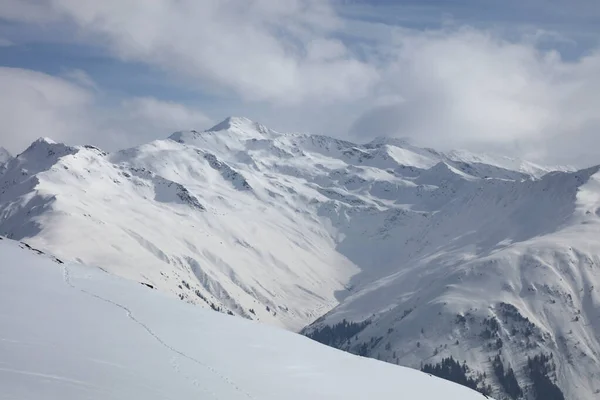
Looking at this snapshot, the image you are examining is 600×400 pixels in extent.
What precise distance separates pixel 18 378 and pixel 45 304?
15319 millimetres

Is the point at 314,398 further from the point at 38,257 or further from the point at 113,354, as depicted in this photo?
the point at 38,257

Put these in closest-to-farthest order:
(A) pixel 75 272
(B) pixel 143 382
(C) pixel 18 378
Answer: (C) pixel 18 378
(B) pixel 143 382
(A) pixel 75 272

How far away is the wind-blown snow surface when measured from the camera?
2612 centimetres

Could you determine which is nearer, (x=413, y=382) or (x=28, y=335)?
(x=28, y=335)

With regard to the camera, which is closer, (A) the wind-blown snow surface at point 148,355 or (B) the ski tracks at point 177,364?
(A) the wind-blown snow surface at point 148,355

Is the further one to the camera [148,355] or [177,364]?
[148,355]

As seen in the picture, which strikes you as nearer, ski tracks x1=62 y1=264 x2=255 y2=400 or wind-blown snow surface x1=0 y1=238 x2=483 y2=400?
wind-blown snow surface x1=0 y1=238 x2=483 y2=400

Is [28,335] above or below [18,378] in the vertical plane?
above

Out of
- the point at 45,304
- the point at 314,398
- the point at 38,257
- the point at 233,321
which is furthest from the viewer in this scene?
the point at 38,257

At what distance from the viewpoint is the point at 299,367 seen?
127 ft

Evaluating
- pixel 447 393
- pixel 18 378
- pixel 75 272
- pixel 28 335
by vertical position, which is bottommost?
pixel 18 378

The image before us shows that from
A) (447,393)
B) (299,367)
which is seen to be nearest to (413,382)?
(447,393)

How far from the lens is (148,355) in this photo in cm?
3244

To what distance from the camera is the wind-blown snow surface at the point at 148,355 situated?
2612 cm
